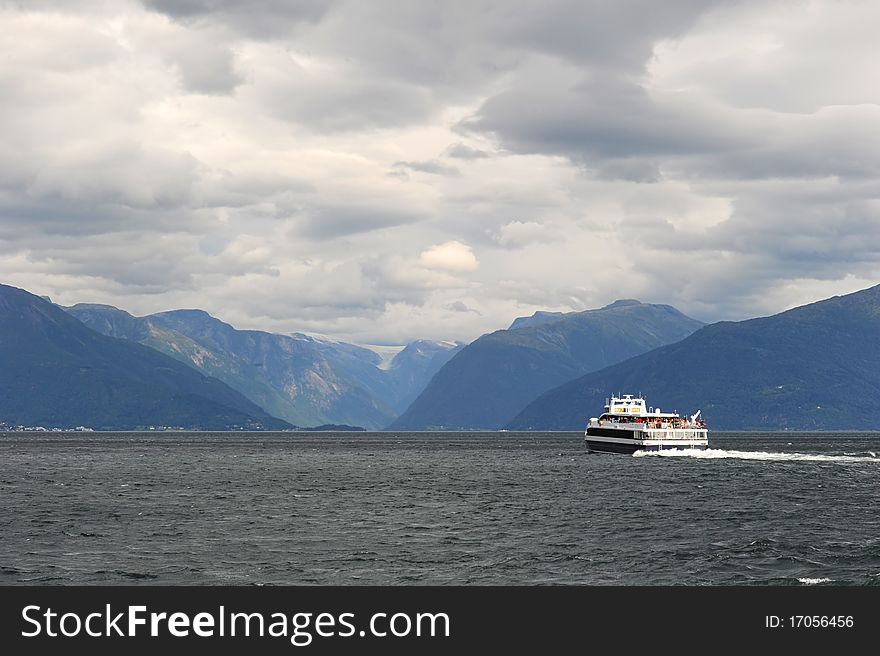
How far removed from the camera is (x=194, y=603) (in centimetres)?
4612

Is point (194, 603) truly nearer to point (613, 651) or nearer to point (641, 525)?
point (613, 651)

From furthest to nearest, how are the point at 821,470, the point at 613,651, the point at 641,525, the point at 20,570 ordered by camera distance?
the point at 821,470 → the point at 641,525 → the point at 20,570 → the point at 613,651

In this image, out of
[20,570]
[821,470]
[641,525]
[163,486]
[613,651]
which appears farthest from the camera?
[821,470]

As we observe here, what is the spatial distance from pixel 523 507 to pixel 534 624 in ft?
230

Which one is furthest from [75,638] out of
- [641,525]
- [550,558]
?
[641,525]

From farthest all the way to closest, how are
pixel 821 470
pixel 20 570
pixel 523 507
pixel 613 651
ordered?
1. pixel 821 470
2. pixel 523 507
3. pixel 20 570
4. pixel 613 651

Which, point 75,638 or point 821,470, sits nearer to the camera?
point 75,638

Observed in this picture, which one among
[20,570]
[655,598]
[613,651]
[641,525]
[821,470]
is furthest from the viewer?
[821,470]

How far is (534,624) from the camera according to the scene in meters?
45.2

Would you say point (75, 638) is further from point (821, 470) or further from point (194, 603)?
point (821, 470)

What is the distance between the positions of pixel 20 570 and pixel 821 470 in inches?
5952

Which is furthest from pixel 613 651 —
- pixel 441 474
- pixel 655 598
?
pixel 441 474

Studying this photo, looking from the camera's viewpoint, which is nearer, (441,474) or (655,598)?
(655,598)

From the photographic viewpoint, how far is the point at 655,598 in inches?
1906
